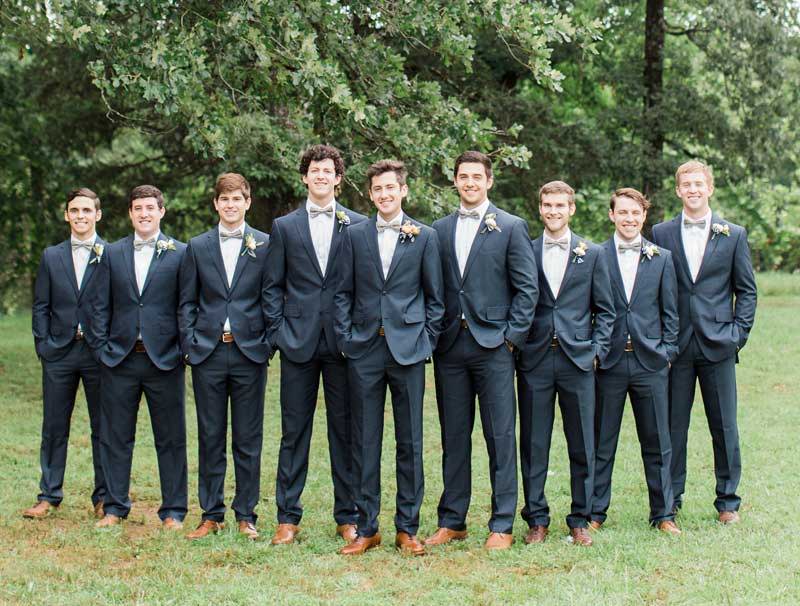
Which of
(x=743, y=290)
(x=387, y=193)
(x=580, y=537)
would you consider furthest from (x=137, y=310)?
(x=743, y=290)

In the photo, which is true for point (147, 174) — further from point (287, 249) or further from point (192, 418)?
point (287, 249)

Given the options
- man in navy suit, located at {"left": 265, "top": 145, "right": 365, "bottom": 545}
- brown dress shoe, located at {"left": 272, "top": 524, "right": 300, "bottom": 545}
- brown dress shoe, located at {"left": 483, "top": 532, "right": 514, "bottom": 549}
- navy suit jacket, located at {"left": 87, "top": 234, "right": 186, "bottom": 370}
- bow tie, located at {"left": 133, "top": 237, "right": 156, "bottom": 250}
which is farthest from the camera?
bow tie, located at {"left": 133, "top": 237, "right": 156, "bottom": 250}

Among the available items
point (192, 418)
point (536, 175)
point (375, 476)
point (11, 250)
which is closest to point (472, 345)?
point (375, 476)

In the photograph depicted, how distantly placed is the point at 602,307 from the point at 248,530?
2.60m

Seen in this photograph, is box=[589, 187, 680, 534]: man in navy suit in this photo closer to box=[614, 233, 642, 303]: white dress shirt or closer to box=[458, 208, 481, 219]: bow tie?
box=[614, 233, 642, 303]: white dress shirt

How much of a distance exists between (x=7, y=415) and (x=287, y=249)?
7.01 meters

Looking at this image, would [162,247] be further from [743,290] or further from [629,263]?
[743,290]

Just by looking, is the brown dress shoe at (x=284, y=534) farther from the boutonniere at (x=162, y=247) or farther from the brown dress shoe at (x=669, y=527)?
the brown dress shoe at (x=669, y=527)

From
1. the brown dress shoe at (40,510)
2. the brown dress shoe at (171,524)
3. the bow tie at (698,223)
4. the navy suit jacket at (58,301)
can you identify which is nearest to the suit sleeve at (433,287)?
the bow tie at (698,223)

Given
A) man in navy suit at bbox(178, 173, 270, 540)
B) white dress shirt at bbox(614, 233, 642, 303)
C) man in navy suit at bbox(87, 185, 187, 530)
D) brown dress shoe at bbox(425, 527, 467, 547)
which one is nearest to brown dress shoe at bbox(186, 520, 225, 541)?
man in navy suit at bbox(178, 173, 270, 540)

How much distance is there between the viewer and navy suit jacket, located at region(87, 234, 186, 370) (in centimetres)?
693

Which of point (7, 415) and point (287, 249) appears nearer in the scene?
point (287, 249)

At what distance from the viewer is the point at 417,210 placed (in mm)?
15609

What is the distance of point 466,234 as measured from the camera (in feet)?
21.1
